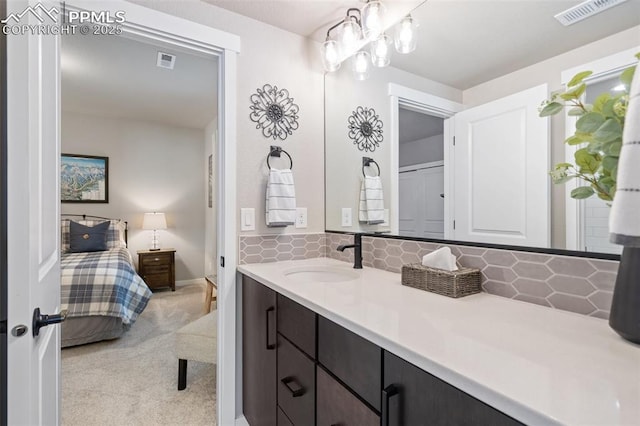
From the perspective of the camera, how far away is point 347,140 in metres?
1.89

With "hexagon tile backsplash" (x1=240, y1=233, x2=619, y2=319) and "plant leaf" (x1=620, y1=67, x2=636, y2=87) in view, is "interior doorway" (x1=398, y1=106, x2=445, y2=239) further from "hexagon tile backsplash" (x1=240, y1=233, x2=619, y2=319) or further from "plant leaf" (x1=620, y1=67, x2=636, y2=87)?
"plant leaf" (x1=620, y1=67, x2=636, y2=87)

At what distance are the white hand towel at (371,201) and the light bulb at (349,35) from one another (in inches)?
28.6

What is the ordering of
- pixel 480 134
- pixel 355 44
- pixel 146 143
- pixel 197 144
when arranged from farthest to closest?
1. pixel 197 144
2. pixel 146 143
3. pixel 355 44
4. pixel 480 134

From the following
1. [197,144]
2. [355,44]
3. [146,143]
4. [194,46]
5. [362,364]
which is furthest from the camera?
[197,144]

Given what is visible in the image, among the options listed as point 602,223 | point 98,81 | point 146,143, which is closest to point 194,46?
point 602,223

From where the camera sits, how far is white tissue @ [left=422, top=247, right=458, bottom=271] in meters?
1.10

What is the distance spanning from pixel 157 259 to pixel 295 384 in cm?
399

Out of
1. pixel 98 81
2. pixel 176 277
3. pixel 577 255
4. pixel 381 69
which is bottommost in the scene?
pixel 176 277

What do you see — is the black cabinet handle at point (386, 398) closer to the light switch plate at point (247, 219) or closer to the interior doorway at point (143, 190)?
the light switch plate at point (247, 219)

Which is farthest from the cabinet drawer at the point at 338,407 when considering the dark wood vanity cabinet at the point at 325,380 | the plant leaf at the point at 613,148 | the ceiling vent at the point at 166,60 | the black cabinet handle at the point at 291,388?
the ceiling vent at the point at 166,60

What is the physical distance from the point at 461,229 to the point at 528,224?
237 millimetres

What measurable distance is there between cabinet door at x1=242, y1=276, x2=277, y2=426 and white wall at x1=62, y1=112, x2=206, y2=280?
3.64 metres

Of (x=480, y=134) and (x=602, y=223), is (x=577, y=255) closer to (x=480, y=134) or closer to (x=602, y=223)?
(x=602, y=223)

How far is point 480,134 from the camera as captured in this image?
1.14 metres
